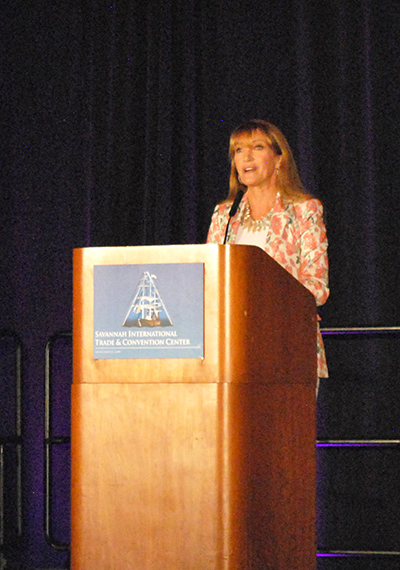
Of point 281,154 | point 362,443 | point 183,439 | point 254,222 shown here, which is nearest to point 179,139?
point 281,154

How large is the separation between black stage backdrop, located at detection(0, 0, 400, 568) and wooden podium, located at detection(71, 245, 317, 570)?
1564 millimetres

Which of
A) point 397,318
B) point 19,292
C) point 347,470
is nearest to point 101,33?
point 19,292

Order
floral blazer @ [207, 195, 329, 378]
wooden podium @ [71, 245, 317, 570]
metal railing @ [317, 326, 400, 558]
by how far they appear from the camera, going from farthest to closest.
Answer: metal railing @ [317, 326, 400, 558] → floral blazer @ [207, 195, 329, 378] → wooden podium @ [71, 245, 317, 570]

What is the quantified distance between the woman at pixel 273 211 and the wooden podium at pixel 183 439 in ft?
2.22

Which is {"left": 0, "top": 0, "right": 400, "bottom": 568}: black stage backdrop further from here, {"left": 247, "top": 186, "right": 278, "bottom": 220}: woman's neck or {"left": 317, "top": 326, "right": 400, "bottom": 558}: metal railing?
{"left": 247, "top": 186, "right": 278, "bottom": 220}: woman's neck

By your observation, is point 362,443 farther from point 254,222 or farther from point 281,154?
point 281,154

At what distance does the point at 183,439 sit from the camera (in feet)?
5.52

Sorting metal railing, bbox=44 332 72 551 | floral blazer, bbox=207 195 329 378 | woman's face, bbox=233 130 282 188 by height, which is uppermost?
woman's face, bbox=233 130 282 188

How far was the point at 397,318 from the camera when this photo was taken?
327 centimetres

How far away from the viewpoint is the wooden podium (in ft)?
5.44

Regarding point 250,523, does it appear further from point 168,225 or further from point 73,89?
point 73,89

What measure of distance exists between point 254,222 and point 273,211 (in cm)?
7

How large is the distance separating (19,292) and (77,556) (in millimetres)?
2220

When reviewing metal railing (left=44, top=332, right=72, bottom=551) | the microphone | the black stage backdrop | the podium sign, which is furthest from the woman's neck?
metal railing (left=44, top=332, right=72, bottom=551)
